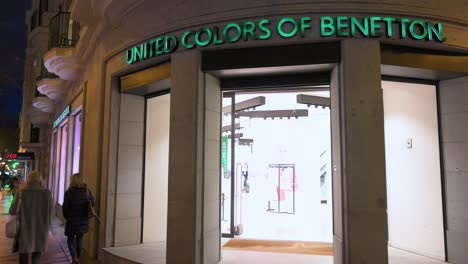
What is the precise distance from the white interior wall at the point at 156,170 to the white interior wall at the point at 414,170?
477 centimetres

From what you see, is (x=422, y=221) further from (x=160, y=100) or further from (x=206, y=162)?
(x=160, y=100)

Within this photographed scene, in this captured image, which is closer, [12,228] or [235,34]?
[12,228]

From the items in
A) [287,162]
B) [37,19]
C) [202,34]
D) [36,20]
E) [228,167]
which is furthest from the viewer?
[36,20]

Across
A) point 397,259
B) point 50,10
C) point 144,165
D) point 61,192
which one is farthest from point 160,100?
point 50,10

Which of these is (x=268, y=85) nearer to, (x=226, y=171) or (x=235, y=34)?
(x=235, y=34)

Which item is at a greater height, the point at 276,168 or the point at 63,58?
the point at 63,58

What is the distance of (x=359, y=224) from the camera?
203 inches

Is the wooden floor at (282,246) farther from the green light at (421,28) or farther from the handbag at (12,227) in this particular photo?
the green light at (421,28)

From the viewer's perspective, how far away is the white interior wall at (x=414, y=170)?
644 cm

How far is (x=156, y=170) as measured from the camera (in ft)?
26.8

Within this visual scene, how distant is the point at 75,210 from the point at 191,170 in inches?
86.0

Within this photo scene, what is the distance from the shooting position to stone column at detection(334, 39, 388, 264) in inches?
202

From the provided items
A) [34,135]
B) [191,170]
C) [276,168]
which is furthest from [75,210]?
[34,135]

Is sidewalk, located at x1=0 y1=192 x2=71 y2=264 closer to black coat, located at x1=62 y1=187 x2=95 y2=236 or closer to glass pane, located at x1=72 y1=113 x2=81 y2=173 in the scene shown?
black coat, located at x1=62 y1=187 x2=95 y2=236
